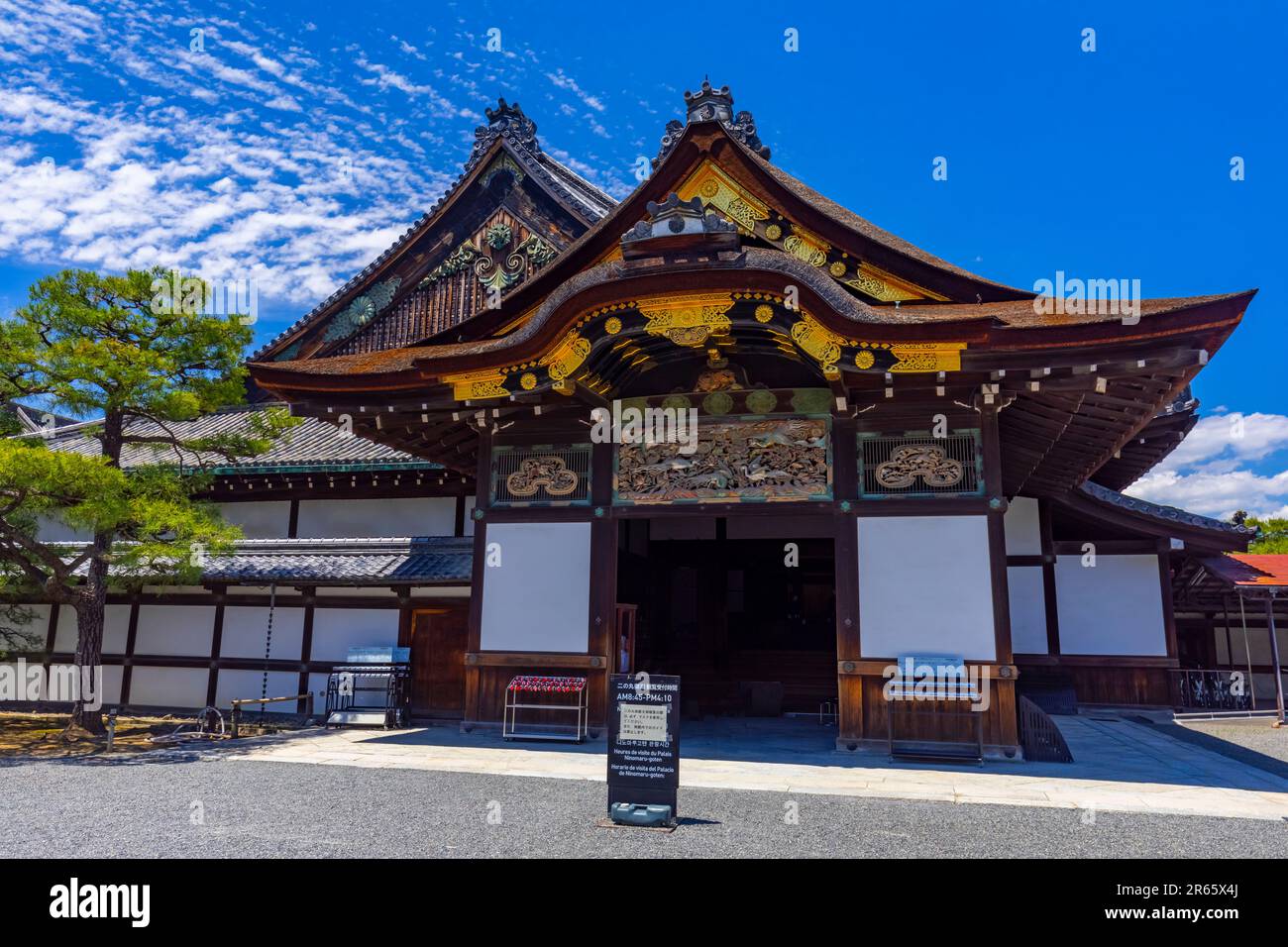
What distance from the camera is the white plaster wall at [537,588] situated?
12.8 metres

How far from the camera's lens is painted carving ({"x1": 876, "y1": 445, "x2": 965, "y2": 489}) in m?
11.4

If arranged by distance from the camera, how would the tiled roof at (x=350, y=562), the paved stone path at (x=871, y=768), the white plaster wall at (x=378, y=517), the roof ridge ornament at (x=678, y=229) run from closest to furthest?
1. the paved stone path at (x=871, y=768)
2. the roof ridge ornament at (x=678, y=229)
3. the tiled roof at (x=350, y=562)
4. the white plaster wall at (x=378, y=517)

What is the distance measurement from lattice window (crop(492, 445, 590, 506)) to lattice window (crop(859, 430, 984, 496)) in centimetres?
427

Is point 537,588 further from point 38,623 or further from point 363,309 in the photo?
point 38,623

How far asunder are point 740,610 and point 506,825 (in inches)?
532

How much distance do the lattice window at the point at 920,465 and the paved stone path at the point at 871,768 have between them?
3566 mm

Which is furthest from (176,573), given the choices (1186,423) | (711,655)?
(1186,423)

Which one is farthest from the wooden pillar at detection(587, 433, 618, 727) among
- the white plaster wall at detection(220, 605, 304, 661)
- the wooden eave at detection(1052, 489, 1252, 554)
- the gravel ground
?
the wooden eave at detection(1052, 489, 1252, 554)

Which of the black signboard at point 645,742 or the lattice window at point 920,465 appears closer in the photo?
the black signboard at point 645,742

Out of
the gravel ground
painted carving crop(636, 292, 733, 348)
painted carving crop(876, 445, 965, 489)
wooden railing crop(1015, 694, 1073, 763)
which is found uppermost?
painted carving crop(636, 292, 733, 348)
